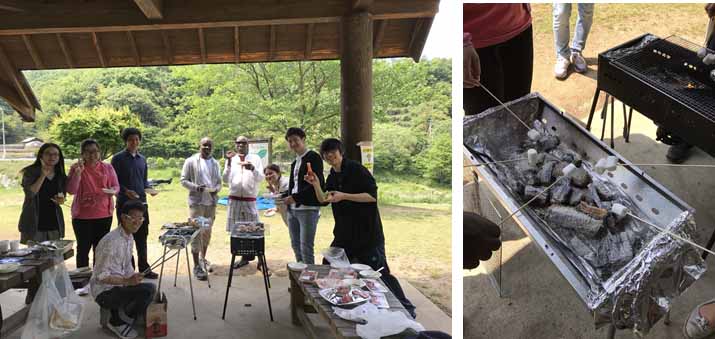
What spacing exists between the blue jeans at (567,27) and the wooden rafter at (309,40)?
243cm

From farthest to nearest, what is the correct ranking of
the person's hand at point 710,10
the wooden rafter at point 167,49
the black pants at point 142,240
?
1. the wooden rafter at point 167,49
2. the black pants at point 142,240
3. the person's hand at point 710,10

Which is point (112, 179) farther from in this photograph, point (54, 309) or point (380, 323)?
point (380, 323)

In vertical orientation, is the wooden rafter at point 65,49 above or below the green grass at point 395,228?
above

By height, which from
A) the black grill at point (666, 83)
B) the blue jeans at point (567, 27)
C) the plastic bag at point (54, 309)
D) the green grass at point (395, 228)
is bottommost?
the green grass at point (395, 228)

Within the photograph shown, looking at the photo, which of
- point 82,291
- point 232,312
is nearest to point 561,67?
point 232,312

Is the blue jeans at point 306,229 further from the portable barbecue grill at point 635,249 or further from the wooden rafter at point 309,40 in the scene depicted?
the wooden rafter at point 309,40

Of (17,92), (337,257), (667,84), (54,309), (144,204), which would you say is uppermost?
(17,92)

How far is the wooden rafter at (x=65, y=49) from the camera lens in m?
4.70

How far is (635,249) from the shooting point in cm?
185

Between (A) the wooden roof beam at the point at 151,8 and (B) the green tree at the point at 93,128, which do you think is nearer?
(A) the wooden roof beam at the point at 151,8

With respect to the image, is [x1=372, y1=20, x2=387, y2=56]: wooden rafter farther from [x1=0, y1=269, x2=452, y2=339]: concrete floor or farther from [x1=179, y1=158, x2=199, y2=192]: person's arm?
[x1=0, y1=269, x2=452, y2=339]: concrete floor

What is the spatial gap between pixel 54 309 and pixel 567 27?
3.25 m

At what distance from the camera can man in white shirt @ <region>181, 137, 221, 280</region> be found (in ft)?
13.4

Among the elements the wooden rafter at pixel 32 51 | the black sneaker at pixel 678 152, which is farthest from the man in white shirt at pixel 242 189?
the black sneaker at pixel 678 152
